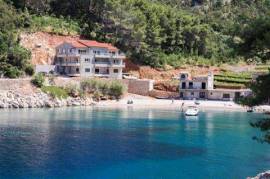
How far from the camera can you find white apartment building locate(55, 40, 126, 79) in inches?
4026

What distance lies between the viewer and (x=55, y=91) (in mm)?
89750

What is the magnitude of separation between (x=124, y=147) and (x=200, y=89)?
5855cm

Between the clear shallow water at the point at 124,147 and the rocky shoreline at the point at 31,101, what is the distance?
7.96m

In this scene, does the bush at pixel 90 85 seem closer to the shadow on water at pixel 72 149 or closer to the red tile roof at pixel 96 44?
the red tile roof at pixel 96 44

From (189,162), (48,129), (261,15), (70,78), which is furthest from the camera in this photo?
(70,78)

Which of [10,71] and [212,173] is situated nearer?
[212,173]

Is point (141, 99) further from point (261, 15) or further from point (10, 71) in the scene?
point (261, 15)

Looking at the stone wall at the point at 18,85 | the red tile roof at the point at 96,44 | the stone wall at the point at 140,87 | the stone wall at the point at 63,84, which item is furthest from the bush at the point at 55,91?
the stone wall at the point at 140,87

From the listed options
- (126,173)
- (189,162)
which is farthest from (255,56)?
(189,162)

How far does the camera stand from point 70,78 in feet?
317

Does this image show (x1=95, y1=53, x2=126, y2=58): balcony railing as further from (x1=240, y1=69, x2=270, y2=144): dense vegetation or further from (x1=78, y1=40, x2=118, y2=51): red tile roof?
(x1=240, y1=69, x2=270, y2=144): dense vegetation

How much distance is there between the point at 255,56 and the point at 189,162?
70.3 ft

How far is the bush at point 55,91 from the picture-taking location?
292 feet

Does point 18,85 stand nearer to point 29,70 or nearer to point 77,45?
point 29,70
